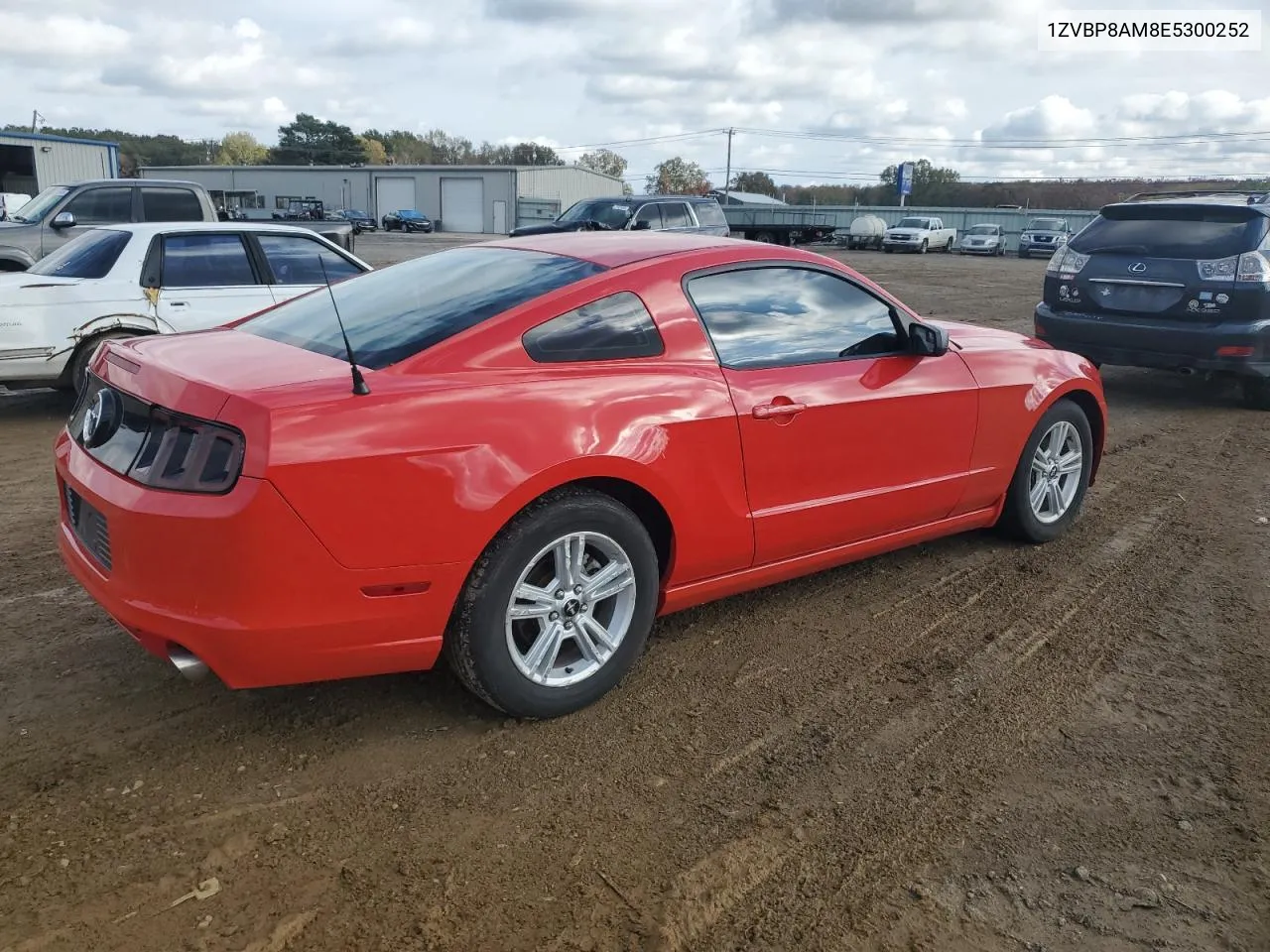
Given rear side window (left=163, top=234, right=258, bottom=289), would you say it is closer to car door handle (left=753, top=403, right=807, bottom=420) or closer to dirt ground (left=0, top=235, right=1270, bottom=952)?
dirt ground (left=0, top=235, right=1270, bottom=952)

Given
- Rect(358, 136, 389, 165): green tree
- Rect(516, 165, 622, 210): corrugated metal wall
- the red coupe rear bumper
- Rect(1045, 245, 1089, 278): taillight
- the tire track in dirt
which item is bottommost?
the tire track in dirt

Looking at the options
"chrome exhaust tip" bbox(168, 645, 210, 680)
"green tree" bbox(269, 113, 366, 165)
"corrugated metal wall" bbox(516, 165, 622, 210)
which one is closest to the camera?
"chrome exhaust tip" bbox(168, 645, 210, 680)

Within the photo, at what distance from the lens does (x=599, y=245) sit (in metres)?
3.90

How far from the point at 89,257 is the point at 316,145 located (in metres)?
99.4

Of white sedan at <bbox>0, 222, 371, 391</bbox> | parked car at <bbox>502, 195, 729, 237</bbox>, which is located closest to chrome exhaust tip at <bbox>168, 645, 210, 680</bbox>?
white sedan at <bbox>0, 222, 371, 391</bbox>

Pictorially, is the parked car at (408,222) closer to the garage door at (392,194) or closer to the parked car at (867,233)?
the garage door at (392,194)

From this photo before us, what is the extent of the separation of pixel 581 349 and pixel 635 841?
1.56 m

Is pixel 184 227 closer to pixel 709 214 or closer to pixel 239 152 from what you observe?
pixel 709 214

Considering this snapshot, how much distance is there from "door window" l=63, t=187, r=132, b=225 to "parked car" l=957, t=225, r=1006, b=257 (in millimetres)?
37762

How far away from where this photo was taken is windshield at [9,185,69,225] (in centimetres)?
1106

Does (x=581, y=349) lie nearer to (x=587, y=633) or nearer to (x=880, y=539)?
(x=587, y=633)

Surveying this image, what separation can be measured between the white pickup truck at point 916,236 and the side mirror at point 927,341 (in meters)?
39.3

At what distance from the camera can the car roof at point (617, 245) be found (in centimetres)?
371

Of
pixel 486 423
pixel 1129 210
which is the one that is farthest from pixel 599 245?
pixel 1129 210
